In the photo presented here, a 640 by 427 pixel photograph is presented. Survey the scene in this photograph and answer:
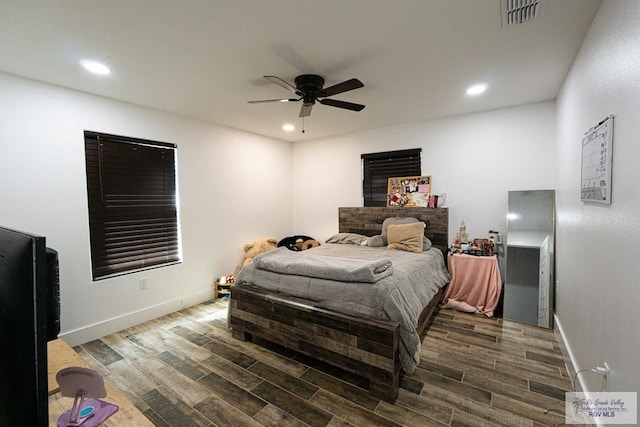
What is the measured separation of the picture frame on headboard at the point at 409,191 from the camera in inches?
158

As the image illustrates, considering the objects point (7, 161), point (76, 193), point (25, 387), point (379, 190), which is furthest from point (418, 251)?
point (7, 161)

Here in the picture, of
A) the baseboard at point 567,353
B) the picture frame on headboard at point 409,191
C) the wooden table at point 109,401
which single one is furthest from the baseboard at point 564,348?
the wooden table at point 109,401

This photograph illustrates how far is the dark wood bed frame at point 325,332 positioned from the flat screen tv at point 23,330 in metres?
1.75

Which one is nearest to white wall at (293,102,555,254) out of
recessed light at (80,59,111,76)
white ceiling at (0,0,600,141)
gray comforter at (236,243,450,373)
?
white ceiling at (0,0,600,141)

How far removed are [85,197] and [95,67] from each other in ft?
4.07

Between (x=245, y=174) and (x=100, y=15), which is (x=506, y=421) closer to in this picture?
(x=100, y=15)

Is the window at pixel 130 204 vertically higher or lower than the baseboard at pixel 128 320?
higher

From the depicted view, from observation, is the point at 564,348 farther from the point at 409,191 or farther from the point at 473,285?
the point at 409,191

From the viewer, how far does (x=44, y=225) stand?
8.44 feet

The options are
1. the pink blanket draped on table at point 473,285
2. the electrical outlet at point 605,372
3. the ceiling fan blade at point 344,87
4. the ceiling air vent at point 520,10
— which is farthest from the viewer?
the pink blanket draped on table at point 473,285

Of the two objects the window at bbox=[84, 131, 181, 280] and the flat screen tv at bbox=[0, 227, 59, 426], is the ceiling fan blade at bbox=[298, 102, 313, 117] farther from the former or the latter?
the flat screen tv at bbox=[0, 227, 59, 426]

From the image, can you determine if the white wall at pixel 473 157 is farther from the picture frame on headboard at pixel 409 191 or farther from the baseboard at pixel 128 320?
the baseboard at pixel 128 320

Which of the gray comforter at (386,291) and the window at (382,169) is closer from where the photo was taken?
the gray comforter at (386,291)

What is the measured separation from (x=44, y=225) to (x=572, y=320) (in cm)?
451
